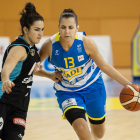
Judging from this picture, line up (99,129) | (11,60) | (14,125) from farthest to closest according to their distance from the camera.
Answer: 1. (99,129)
2. (14,125)
3. (11,60)

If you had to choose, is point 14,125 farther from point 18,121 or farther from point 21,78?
point 21,78

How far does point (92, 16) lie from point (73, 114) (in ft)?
37.9

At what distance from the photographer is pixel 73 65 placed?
316 centimetres

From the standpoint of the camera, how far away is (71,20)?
2.98m

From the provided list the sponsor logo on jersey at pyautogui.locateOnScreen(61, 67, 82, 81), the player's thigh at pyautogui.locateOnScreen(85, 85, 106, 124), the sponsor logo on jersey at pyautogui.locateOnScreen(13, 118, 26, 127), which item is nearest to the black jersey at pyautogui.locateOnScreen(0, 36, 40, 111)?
the sponsor logo on jersey at pyautogui.locateOnScreen(13, 118, 26, 127)

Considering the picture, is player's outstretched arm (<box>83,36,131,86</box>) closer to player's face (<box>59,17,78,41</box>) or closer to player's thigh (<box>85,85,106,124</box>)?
player's face (<box>59,17,78,41</box>)

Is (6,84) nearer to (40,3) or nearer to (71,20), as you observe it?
(71,20)

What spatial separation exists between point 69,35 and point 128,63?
1176cm

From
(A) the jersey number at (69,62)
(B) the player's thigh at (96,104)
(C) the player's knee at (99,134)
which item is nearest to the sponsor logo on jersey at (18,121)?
(A) the jersey number at (69,62)

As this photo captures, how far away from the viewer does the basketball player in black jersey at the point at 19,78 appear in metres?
2.63

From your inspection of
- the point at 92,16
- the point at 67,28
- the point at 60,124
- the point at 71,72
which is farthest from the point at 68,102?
the point at 92,16

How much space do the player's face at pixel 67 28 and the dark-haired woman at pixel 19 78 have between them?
25 cm

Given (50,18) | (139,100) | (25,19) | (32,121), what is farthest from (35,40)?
(50,18)

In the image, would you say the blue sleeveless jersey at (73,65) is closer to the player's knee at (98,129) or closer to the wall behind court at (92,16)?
the player's knee at (98,129)
